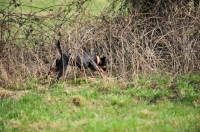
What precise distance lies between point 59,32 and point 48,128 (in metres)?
3.59

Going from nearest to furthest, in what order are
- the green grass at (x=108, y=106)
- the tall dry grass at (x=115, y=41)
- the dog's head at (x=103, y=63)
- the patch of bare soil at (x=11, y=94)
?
1. the green grass at (x=108, y=106)
2. the patch of bare soil at (x=11, y=94)
3. the tall dry grass at (x=115, y=41)
4. the dog's head at (x=103, y=63)

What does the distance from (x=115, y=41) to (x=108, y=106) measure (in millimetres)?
2455

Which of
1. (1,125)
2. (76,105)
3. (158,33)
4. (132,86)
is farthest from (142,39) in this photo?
(1,125)

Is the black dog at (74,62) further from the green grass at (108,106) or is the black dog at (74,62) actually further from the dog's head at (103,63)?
the green grass at (108,106)

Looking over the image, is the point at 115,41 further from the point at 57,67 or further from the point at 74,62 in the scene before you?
the point at 57,67

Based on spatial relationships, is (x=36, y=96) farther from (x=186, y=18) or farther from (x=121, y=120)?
(x=186, y=18)

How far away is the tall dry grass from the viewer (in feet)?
27.2

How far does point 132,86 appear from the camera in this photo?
25.4 feet

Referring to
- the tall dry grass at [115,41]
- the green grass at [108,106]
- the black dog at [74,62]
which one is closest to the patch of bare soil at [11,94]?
the green grass at [108,106]

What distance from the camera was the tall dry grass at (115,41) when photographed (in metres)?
8.29

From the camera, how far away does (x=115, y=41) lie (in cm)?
877

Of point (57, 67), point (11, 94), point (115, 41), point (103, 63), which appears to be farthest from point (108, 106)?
point (115, 41)

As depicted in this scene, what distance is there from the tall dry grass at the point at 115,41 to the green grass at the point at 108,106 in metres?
0.43

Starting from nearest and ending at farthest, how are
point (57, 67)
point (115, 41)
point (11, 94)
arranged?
point (11, 94) → point (57, 67) → point (115, 41)
